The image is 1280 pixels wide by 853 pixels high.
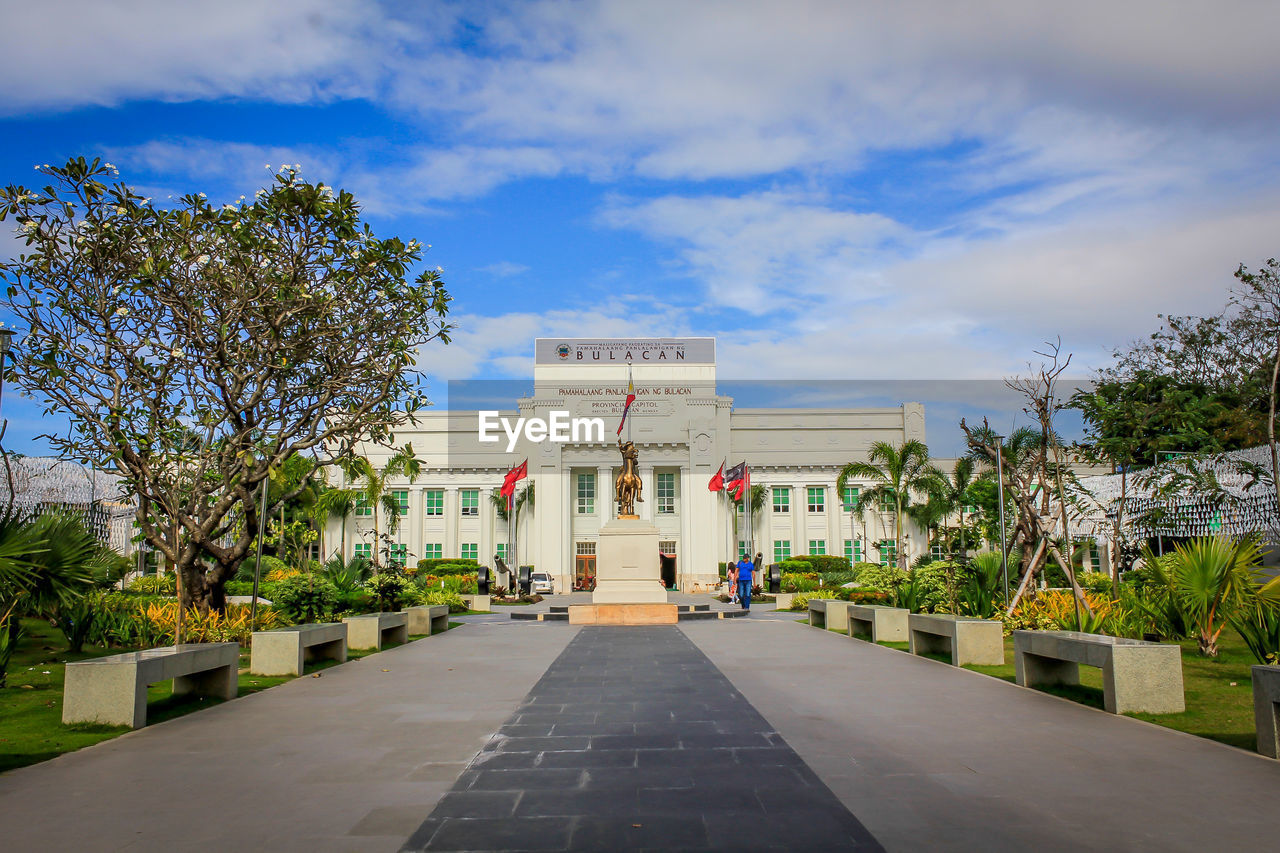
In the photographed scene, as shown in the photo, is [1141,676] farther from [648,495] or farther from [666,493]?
[666,493]

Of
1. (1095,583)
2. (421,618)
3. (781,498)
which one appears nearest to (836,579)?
(781,498)

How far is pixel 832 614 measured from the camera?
1916 cm

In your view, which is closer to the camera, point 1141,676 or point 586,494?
point 1141,676

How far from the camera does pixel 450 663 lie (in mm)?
13383

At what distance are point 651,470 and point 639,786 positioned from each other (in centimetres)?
4896

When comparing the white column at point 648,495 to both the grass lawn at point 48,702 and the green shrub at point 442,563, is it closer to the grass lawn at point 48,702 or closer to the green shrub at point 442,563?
the green shrub at point 442,563

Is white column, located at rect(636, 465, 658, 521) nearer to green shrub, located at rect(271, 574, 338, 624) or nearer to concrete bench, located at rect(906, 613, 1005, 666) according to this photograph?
green shrub, located at rect(271, 574, 338, 624)

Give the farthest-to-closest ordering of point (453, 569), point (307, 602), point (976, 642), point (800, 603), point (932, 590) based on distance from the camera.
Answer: point (453, 569) < point (800, 603) < point (932, 590) < point (307, 602) < point (976, 642)

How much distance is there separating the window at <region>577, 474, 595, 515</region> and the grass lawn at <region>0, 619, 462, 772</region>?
133ft

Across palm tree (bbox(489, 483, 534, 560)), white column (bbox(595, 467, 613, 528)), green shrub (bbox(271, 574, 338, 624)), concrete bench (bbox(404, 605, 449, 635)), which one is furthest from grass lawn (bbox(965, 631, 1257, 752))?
palm tree (bbox(489, 483, 534, 560))

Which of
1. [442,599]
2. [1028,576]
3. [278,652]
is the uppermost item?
[1028,576]

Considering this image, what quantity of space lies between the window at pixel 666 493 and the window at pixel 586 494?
13.7 feet

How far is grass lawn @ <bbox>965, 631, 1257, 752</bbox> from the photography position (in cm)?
757

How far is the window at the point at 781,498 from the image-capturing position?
54438mm
